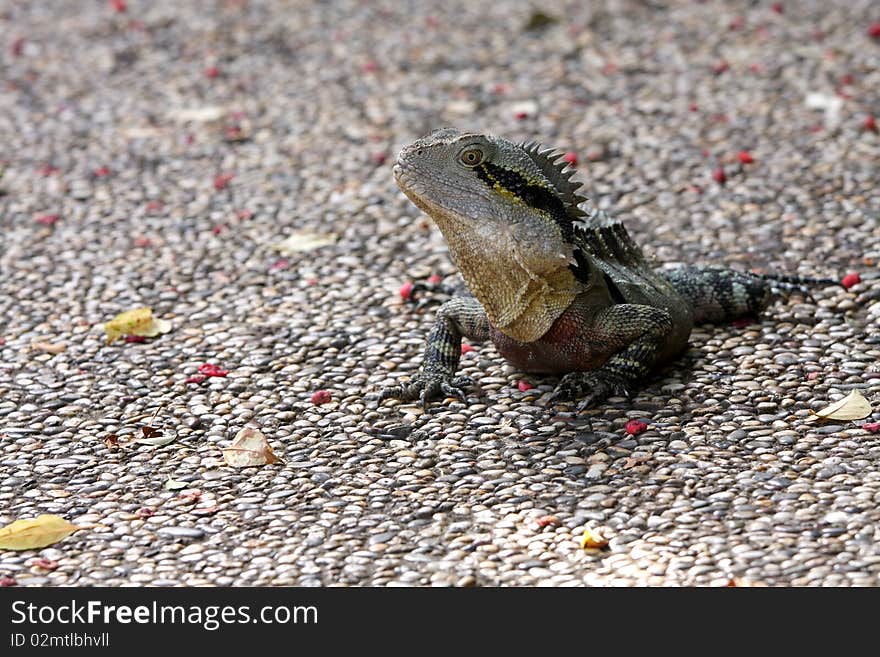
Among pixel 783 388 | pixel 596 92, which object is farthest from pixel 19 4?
pixel 783 388

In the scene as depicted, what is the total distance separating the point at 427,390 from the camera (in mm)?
5492

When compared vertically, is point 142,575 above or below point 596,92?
below

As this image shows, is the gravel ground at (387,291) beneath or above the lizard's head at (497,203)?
beneath

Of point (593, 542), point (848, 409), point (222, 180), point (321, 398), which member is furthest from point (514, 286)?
point (222, 180)

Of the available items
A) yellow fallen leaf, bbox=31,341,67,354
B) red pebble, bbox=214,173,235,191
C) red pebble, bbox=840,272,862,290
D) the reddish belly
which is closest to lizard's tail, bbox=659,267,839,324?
red pebble, bbox=840,272,862,290

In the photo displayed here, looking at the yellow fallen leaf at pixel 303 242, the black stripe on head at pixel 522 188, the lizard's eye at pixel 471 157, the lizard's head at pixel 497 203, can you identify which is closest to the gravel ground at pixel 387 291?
the yellow fallen leaf at pixel 303 242

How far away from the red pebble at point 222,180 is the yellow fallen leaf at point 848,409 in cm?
435

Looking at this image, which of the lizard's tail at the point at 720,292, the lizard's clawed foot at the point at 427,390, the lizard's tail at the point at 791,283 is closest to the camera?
the lizard's clawed foot at the point at 427,390

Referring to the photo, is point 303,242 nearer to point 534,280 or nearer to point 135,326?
point 135,326

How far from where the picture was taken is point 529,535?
4531mm

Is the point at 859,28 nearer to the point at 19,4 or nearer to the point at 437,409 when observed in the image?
the point at 437,409

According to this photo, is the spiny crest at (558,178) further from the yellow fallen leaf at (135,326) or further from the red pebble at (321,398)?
the yellow fallen leaf at (135,326)

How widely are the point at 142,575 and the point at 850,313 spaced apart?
141 inches

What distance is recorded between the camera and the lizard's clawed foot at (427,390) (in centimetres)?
550
